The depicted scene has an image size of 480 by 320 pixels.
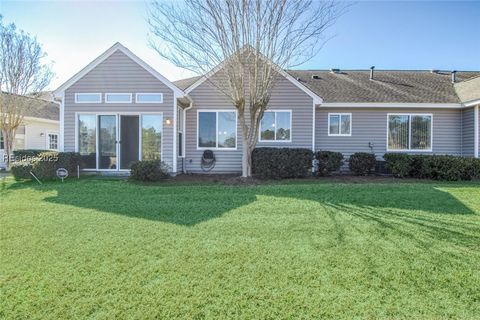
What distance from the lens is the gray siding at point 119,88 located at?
1094 cm

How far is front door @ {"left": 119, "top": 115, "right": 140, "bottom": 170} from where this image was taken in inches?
442

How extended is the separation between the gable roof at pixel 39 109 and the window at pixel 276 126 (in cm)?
1193

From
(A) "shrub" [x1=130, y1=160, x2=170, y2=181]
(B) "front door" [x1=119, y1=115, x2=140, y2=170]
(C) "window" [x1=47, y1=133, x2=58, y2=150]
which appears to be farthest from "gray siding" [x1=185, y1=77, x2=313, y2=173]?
(C) "window" [x1=47, y1=133, x2=58, y2=150]

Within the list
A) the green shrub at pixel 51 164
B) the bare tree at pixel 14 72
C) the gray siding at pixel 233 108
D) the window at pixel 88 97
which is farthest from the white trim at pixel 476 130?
the bare tree at pixel 14 72

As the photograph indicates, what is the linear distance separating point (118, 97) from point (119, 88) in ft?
1.10

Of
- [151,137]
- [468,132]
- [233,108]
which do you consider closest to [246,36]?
[233,108]

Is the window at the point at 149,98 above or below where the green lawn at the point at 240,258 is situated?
above

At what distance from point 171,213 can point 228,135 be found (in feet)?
21.2

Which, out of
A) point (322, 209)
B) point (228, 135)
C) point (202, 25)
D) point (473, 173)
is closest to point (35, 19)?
point (202, 25)

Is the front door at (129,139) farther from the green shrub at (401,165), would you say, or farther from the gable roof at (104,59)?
the green shrub at (401,165)

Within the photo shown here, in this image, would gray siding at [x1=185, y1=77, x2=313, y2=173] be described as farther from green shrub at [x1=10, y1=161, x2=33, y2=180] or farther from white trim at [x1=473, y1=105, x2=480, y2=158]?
white trim at [x1=473, y1=105, x2=480, y2=158]

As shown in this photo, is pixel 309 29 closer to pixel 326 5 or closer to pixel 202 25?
pixel 326 5

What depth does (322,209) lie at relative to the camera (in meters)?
6.52

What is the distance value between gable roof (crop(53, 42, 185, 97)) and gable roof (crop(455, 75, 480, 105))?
11.4 metres
